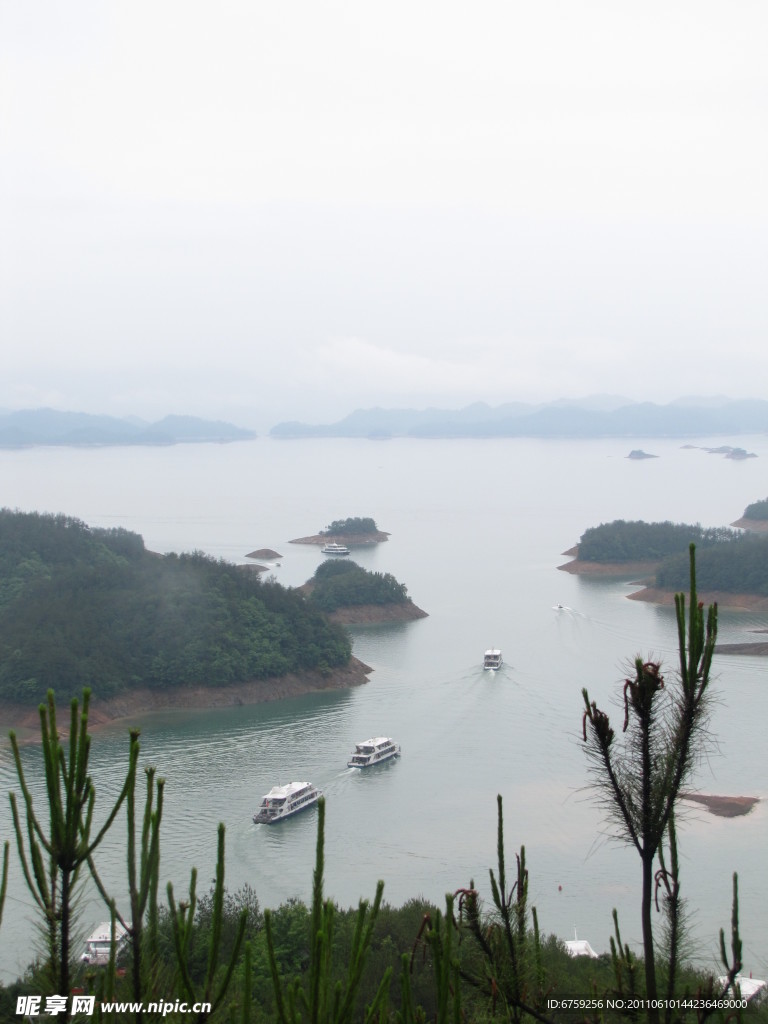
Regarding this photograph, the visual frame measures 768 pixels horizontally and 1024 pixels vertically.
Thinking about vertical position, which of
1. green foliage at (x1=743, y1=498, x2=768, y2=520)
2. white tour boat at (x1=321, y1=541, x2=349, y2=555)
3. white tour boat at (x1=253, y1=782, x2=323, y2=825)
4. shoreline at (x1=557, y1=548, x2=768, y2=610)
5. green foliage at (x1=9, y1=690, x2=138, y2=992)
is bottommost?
white tour boat at (x1=253, y1=782, x2=323, y2=825)

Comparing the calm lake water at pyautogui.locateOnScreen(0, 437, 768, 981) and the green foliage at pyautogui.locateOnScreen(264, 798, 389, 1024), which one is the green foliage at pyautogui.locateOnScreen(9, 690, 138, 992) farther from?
the calm lake water at pyautogui.locateOnScreen(0, 437, 768, 981)

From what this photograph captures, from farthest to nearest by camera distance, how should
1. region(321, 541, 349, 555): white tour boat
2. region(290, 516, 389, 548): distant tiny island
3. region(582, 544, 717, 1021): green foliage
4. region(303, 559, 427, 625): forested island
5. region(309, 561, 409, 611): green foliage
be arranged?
region(290, 516, 389, 548): distant tiny island → region(321, 541, 349, 555): white tour boat → region(309, 561, 409, 611): green foliage → region(303, 559, 427, 625): forested island → region(582, 544, 717, 1021): green foliage

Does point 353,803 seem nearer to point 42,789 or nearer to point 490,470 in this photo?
point 42,789

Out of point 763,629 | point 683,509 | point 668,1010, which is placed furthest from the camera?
point 683,509

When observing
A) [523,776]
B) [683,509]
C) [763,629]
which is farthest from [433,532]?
[523,776]

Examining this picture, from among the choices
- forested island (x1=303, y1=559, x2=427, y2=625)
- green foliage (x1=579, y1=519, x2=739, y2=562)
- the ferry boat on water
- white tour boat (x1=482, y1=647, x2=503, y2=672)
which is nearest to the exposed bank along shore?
green foliage (x1=579, y1=519, x2=739, y2=562)

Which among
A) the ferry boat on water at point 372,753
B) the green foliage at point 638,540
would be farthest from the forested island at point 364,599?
the ferry boat on water at point 372,753

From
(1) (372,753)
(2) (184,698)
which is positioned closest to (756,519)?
(2) (184,698)
